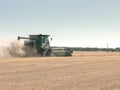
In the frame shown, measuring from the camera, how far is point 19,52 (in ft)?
122

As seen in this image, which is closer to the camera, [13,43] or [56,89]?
[56,89]

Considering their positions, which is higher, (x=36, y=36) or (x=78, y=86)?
(x=36, y=36)

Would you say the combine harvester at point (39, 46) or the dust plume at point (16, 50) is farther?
the combine harvester at point (39, 46)

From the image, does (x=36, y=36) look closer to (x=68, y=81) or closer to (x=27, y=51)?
(x=27, y=51)

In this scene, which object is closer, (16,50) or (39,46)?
(16,50)

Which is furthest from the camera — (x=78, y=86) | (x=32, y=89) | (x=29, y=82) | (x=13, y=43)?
(x=13, y=43)

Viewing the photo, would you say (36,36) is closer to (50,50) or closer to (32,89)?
(50,50)

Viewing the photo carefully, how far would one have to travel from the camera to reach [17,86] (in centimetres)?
1162

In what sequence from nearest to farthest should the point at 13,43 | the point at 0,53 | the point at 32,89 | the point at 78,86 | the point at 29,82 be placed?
the point at 32,89 → the point at 78,86 → the point at 29,82 → the point at 0,53 → the point at 13,43

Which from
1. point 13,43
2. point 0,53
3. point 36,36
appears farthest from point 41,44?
point 0,53

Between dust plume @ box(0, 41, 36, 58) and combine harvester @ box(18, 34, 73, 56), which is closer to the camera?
dust plume @ box(0, 41, 36, 58)

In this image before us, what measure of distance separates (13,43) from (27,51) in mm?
1903

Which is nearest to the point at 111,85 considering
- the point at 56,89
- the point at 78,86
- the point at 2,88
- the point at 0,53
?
the point at 78,86

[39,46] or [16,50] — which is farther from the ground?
[39,46]
